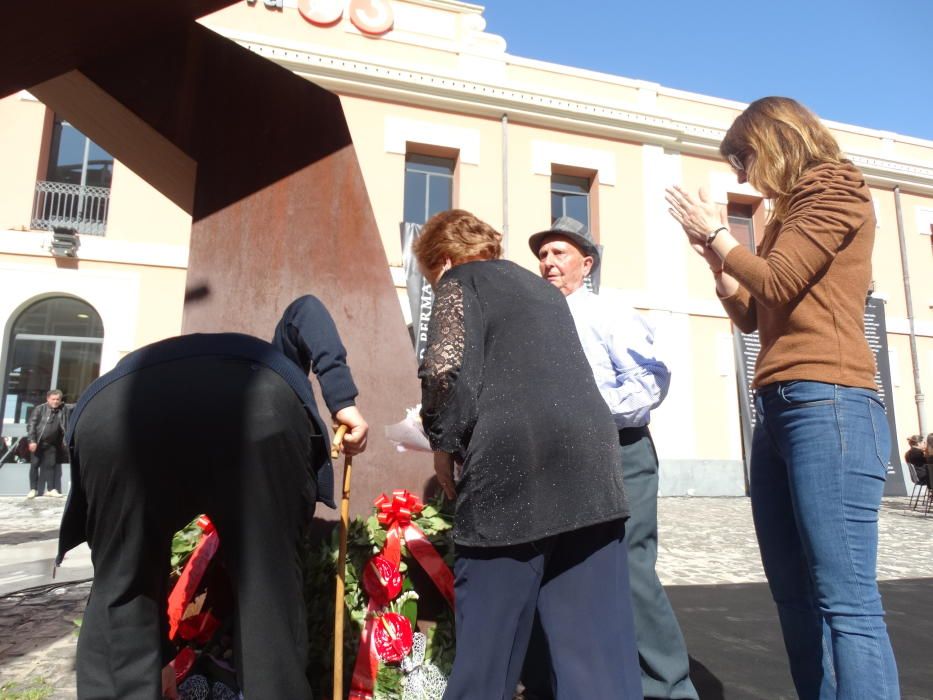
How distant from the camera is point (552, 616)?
1450mm

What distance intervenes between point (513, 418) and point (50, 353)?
10.9m

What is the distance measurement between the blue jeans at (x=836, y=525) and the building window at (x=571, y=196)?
1108 centimetres

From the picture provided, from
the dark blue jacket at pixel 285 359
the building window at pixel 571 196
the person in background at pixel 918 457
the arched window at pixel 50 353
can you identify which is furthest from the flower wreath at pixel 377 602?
the building window at pixel 571 196

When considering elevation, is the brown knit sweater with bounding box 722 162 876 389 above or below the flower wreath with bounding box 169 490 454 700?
above

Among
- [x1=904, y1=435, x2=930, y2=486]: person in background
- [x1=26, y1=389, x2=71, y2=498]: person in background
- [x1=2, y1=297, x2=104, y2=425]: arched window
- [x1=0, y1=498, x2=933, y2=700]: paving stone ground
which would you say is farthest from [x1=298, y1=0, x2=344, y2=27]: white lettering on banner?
[x1=904, y1=435, x2=930, y2=486]: person in background

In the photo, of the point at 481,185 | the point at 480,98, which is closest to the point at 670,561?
the point at 481,185

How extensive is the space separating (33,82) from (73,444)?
1.88m

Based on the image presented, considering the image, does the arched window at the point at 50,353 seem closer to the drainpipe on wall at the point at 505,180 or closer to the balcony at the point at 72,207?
the balcony at the point at 72,207

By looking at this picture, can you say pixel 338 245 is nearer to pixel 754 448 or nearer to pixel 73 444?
pixel 73 444

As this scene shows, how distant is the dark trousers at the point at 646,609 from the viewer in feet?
6.88

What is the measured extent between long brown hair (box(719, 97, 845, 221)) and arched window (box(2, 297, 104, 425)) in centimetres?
1064

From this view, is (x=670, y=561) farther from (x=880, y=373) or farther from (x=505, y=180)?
(x=880, y=373)

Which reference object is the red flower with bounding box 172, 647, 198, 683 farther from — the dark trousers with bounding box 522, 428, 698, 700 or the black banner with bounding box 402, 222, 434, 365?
the black banner with bounding box 402, 222, 434, 365

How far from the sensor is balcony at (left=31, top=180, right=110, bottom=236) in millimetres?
10258
